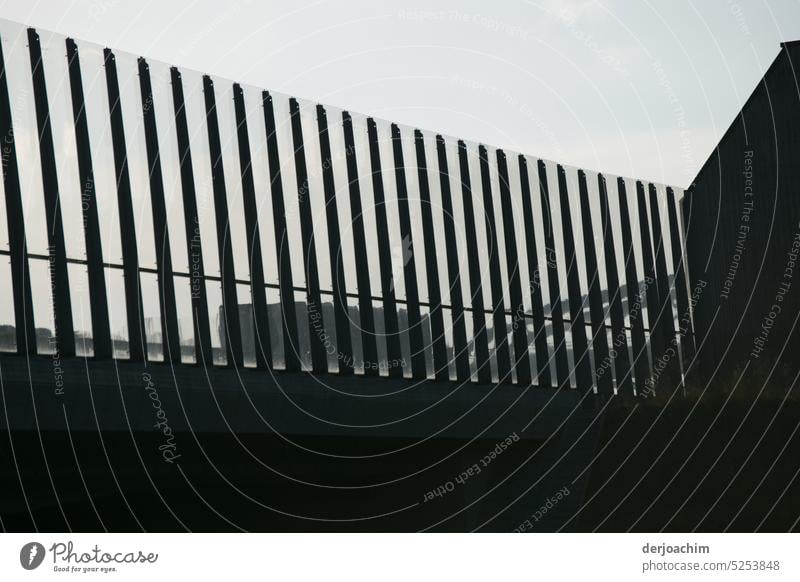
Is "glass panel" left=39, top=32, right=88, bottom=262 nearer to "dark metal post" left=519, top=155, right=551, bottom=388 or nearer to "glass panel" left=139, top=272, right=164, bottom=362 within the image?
"glass panel" left=139, top=272, right=164, bottom=362

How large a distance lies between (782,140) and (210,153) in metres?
12.4

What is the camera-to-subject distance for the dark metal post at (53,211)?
57.3 ft

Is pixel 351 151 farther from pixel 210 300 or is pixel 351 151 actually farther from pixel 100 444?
pixel 100 444

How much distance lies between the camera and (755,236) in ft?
78.3

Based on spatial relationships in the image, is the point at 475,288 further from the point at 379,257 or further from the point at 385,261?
the point at 379,257

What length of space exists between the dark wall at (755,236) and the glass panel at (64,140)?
1348cm


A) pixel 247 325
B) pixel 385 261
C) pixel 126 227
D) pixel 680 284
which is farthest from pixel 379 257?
pixel 680 284

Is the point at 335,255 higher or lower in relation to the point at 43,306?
higher

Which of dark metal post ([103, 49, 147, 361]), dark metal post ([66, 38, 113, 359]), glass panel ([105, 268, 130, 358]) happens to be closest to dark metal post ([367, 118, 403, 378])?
dark metal post ([103, 49, 147, 361])

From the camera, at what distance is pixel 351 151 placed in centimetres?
2238
